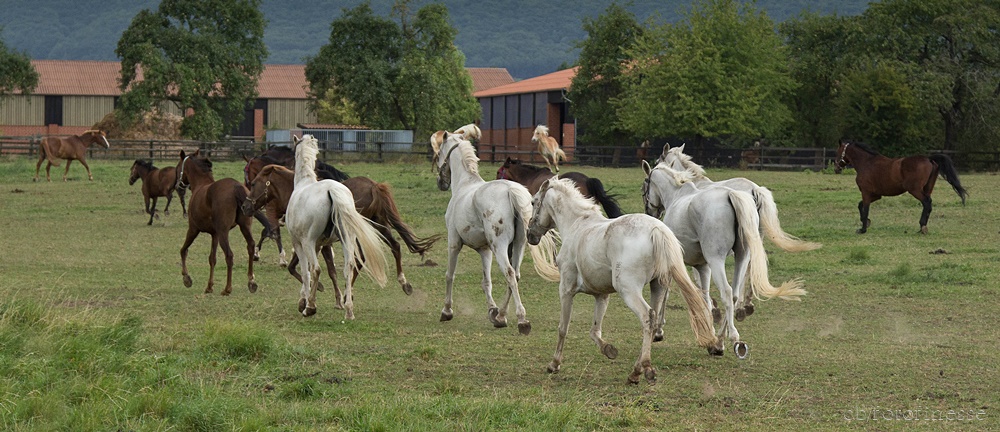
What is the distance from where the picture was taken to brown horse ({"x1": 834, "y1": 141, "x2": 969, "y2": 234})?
64.2 feet

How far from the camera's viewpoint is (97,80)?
83250 mm

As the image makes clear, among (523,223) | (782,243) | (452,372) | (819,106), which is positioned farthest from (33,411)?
(819,106)

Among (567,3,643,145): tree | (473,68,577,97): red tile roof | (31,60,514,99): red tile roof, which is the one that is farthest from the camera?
(31,60,514,99): red tile roof

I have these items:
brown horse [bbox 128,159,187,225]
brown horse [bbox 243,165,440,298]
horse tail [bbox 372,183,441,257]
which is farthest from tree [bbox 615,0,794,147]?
horse tail [bbox 372,183,441,257]

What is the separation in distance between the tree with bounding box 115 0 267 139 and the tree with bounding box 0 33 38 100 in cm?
890

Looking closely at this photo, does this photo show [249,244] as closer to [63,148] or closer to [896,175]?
[896,175]

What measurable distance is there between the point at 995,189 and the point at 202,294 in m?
24.1

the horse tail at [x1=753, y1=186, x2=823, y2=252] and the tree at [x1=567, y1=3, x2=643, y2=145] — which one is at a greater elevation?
the tree at [x1=567, y1=3, x2=643, y2=145]

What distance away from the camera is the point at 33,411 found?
6.75 metres

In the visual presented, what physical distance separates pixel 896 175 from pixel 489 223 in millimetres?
12146

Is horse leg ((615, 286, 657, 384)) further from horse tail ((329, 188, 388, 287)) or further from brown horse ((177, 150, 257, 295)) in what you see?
brown horse ((177, 150, 257, 295))

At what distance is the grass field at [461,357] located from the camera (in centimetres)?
673

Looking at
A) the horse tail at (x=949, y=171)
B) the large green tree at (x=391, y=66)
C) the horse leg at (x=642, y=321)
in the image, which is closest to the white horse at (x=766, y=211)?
the horse leg at (x=642, y=321)

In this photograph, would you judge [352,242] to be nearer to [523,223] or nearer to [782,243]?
[523,223]
